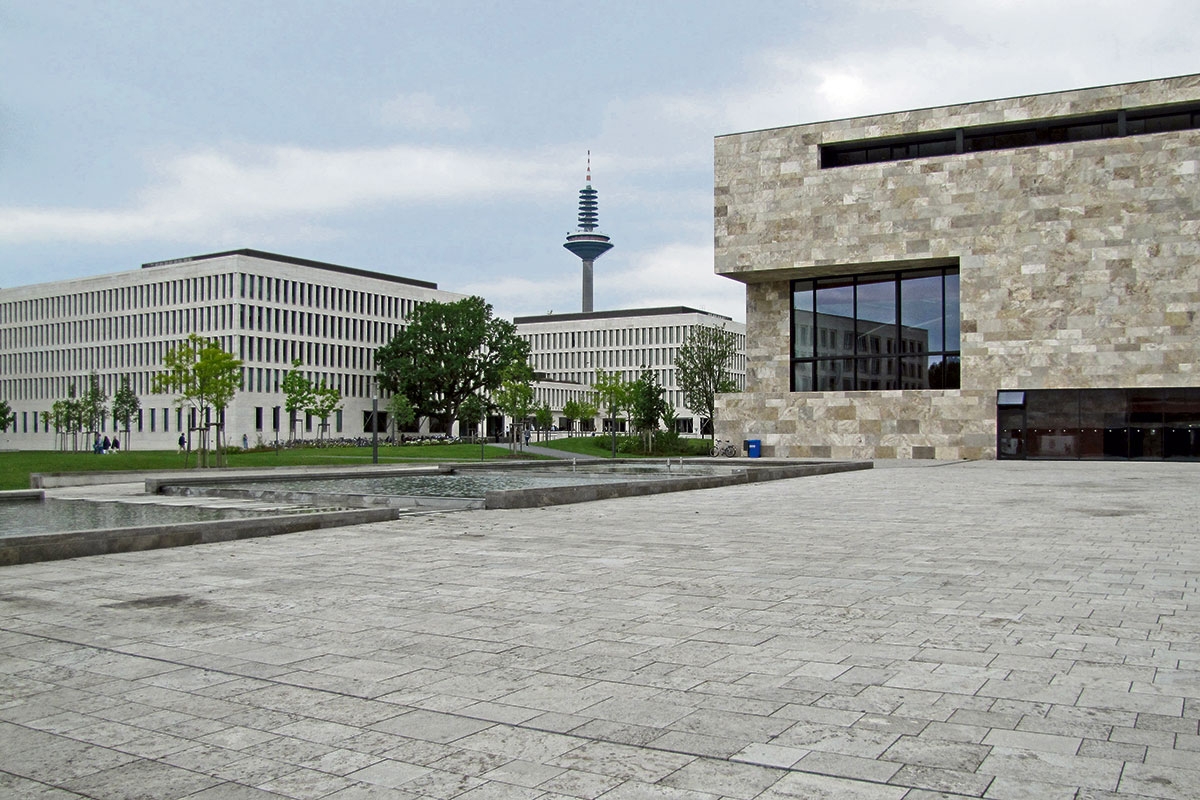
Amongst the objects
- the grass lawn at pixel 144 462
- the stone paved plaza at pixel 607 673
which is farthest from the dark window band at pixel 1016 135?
the stone paved plaza at pixel 607 673

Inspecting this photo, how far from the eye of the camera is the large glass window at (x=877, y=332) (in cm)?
4634

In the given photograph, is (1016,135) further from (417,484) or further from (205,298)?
(205,298)

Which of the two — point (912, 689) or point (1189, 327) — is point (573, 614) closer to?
point (912, 689)

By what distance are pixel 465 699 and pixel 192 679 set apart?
5.60 feet

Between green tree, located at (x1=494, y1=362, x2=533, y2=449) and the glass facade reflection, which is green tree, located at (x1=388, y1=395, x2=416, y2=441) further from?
the glass facade reflection

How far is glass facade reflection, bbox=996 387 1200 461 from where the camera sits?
41.2 m

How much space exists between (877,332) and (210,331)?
68.4 m

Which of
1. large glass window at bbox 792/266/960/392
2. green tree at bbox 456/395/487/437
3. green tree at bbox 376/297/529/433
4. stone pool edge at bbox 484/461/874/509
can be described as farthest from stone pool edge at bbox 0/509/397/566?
green tree at bbox 376/297/529/433

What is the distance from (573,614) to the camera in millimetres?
7672

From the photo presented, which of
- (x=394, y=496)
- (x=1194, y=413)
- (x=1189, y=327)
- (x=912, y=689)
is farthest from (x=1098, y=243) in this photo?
(x=912, y=689)

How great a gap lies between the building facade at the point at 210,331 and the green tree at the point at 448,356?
7984 mm

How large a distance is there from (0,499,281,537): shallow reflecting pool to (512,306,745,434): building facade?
104020mm

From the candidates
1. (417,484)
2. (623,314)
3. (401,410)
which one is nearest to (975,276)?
(417,484)

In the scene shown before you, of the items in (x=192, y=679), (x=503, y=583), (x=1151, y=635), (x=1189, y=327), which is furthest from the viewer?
(x=1189, y=327)
